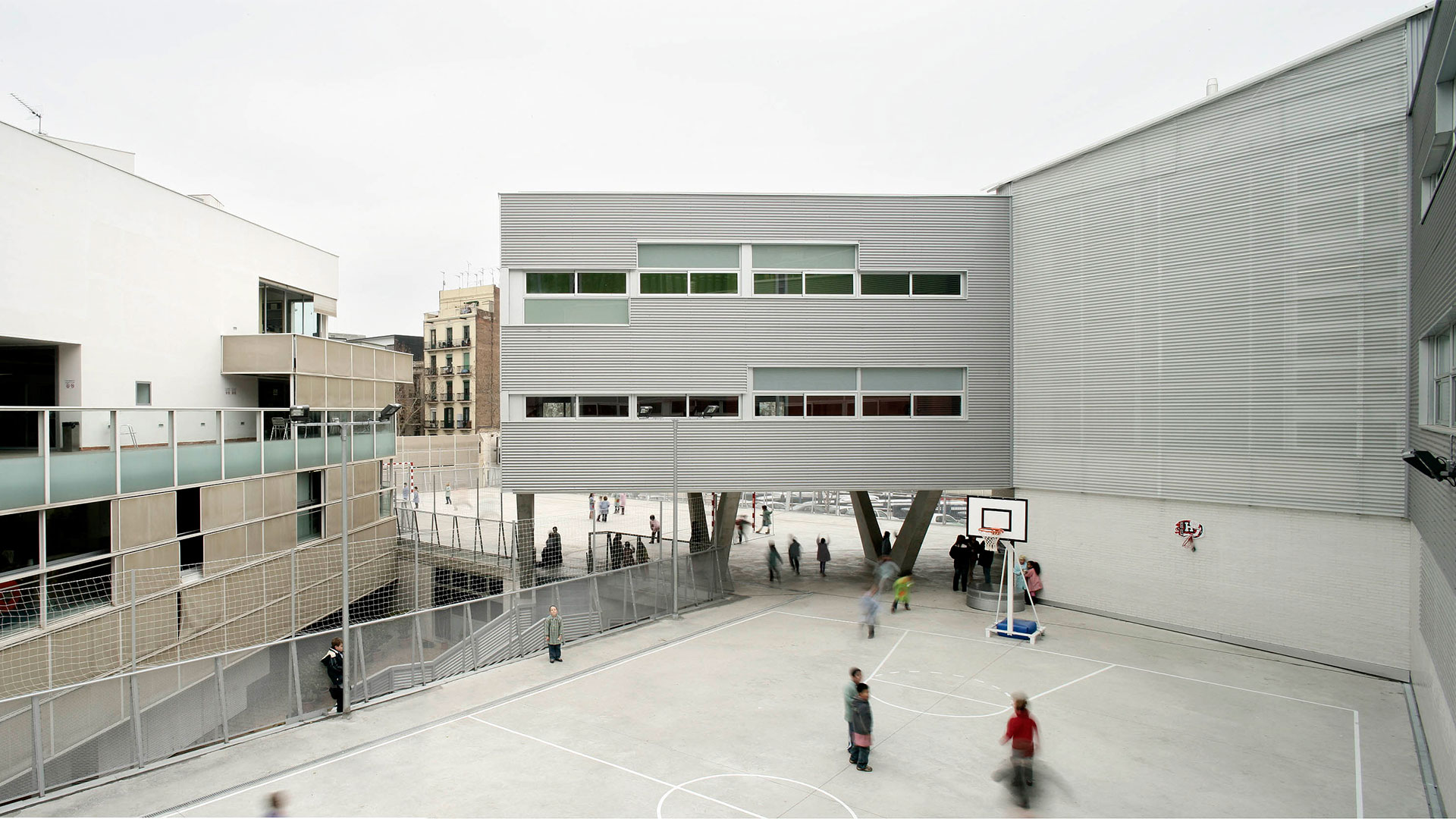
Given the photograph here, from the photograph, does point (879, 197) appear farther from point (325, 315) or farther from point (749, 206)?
point (325, 315)

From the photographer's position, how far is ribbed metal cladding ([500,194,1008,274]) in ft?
70.6

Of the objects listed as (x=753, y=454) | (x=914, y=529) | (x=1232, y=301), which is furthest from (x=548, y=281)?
(x=1232, y=301)

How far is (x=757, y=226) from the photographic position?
72.2ft

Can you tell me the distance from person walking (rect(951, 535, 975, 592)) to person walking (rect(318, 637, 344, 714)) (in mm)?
16957

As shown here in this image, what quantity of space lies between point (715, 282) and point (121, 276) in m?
14.1

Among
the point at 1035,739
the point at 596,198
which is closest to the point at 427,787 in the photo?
the point at 1035,739

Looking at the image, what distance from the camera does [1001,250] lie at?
75.1 ft

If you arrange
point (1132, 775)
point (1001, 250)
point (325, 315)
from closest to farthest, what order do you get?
point (1132, 775), point (1001, 250), point (325, 315)

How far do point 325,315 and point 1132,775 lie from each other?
27.9m

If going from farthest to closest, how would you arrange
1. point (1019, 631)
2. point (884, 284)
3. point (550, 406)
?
point (884, 284) → point (550, 406) → point (1019, 631)

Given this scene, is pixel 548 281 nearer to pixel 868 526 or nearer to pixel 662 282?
pixel 662 282

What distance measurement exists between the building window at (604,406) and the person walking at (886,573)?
8192mm

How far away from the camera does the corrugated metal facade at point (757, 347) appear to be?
21.4 m

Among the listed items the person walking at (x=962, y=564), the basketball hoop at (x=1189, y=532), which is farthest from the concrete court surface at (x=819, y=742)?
the person walking at (x=962, y=564)
